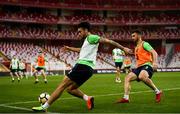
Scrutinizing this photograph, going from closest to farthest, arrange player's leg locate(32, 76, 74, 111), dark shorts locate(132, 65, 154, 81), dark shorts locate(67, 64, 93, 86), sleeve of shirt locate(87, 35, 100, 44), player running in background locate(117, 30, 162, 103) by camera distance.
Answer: player's leg locate(32, 76, 74, 111) → dark shorts locate(67, 64, 93, 86) → sleeve of shirt locate(87, 35, 100, 44) → player running in background locate(117, 30, 162, 103) → dark shorts locate(132, 65, 154, 81)

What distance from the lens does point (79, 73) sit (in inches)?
425

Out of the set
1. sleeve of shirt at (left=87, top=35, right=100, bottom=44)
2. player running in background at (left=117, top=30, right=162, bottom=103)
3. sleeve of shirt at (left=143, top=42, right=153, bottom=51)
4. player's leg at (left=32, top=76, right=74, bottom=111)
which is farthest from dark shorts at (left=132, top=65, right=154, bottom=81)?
player's leg at (left=32, top=76, right=74, bottom=111)

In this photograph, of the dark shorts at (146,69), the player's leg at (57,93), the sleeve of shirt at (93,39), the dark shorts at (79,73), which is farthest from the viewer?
the dark shorts at (146,69)

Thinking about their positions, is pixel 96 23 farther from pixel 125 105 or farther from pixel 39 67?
pixel 125 105

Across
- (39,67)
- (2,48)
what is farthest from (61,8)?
(39,67)

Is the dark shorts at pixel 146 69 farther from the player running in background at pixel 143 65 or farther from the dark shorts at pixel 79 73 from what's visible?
the dark shorts at pixel 79 73

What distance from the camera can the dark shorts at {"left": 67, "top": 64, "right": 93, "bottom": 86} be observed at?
Answer: 10.7 metres

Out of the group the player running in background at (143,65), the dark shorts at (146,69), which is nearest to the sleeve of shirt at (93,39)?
the player running in background at (143,65)

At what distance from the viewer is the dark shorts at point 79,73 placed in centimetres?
1070

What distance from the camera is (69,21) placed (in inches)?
2616

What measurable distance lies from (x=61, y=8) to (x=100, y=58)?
10541 mm

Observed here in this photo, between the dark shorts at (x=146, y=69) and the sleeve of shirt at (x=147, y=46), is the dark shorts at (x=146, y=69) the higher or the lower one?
the lower one

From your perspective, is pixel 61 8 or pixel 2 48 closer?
pixel 2 48

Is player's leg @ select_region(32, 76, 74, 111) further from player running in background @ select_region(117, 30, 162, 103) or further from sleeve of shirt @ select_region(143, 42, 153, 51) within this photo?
Result: sleeve of shirt @ select_region(143, 42, 153, 51)
